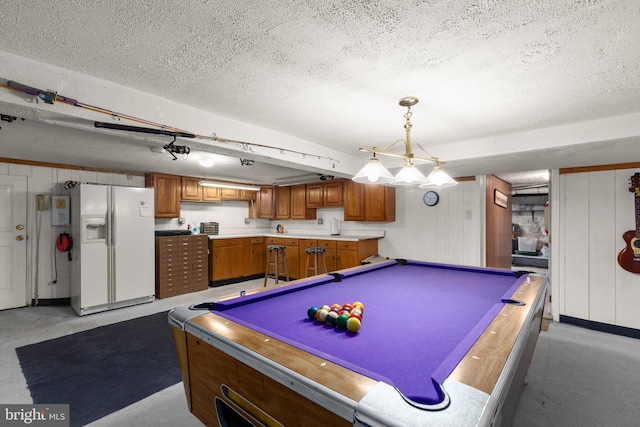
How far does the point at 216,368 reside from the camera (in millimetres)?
1279

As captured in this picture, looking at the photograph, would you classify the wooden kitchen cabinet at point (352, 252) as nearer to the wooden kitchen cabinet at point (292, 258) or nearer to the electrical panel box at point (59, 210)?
the wooden kitchen cabinet at point (292, 258)

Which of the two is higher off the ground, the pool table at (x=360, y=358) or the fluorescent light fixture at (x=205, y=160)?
the fluorescent light fixture at (x=205, y=160)

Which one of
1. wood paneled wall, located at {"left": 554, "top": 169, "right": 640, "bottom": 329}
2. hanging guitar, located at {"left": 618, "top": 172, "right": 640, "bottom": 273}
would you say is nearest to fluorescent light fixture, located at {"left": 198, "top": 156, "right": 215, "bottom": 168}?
wood paneled wall, located at {"left": 554, "top": 169, "right": 640, "bottom": 329}

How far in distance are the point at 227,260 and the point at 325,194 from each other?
234 cm

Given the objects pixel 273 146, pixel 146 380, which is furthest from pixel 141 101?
pixel 146 380

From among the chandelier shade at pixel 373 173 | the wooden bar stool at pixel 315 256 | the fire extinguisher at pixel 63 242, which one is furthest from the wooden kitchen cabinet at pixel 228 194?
the chandelier shade at pixel 373 173

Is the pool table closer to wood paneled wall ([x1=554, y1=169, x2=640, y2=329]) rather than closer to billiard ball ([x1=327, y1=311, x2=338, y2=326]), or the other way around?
billiard ball ([x1=327, y1=311, x2=338, y2=326])

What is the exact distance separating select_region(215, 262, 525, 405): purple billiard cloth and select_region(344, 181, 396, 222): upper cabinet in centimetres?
247

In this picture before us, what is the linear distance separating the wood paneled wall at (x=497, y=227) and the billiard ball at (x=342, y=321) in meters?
4.05

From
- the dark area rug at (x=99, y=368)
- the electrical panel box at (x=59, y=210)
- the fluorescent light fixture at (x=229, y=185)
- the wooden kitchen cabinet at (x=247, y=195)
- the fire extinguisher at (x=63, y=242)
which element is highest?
the fluorescent light fixture at (x=229, y=185)

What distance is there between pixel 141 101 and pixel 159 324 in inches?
110

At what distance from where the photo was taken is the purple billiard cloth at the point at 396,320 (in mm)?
1052

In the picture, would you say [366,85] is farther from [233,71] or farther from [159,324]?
[159,324]

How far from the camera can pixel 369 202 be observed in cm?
525
